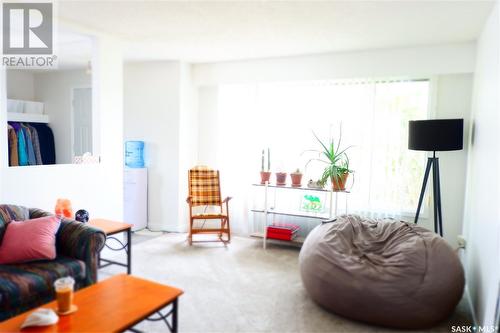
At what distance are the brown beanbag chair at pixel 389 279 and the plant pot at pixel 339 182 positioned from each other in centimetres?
129

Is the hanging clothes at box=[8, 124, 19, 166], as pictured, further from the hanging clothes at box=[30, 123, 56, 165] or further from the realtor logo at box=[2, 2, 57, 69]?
the hanging clothes at box=[30, 123, 56, 165]

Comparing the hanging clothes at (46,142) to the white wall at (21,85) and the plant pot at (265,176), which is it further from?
the plant pot at (265,176)

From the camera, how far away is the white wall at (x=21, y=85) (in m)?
6.28

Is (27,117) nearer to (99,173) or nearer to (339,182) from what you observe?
(99,173)

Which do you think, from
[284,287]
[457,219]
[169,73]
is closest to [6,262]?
[284,287]

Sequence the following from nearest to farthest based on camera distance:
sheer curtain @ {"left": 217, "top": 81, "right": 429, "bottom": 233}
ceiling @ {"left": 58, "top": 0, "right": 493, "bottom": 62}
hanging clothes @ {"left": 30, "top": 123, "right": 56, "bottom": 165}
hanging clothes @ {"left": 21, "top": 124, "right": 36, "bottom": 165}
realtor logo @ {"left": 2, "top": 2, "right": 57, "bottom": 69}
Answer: ceiling @ {"left": 58, "top": 0, "right": 493, "bottom": 62} < realtor logo @ {"left": 2, "top": 2, "right": 57, "bottom": 69} < sheer curtain @ {"left": 217, "top": 81, "right": 429, "bottom": 233} < hanging clothes @ {"left": 21, "top": 124, "right": 36, "bottom": 165} < hanging clothes @ {"left": 30, "top": 123, "right": 56, "bottom": 165}

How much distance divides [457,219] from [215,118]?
338 cm

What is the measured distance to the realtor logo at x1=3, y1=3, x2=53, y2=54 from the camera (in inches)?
128

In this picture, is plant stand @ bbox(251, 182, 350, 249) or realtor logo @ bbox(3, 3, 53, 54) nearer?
realtor logo @ bbox(3, 3, 53, 54)

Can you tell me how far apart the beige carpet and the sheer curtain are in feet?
3.40

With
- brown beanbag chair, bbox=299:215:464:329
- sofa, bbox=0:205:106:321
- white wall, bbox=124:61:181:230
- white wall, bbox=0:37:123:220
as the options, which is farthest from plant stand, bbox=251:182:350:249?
sofa, bbox=0:205:106:321

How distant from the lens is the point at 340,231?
322cm

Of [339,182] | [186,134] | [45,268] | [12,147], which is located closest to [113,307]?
[45,268]

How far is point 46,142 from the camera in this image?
635 centimetres
